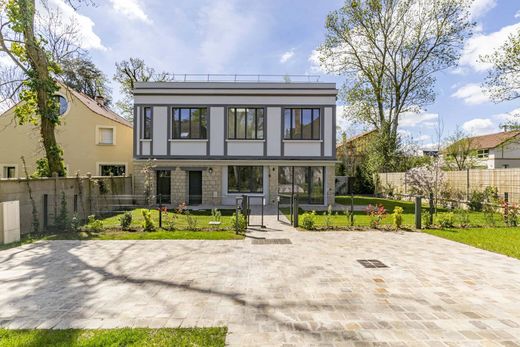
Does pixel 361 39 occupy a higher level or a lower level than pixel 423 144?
higher

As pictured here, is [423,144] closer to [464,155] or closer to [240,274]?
[464,155]

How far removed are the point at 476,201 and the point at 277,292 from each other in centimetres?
1469

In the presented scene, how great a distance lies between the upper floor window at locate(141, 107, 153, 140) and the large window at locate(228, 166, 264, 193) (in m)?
5.31

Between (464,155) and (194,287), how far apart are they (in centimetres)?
3659

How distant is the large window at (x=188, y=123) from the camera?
16.9 m

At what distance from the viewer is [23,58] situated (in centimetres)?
1073

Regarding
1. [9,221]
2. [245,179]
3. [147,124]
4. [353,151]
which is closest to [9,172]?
[147,124]

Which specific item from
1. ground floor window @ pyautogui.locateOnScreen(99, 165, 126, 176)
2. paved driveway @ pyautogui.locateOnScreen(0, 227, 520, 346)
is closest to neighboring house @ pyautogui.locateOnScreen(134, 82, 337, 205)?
ground floor window @ pyautogui.locateOnScreen(99, 165, 126, 176)

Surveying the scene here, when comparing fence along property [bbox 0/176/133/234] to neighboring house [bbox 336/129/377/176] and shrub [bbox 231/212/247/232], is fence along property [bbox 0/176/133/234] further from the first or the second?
neighboring house [bbox 336/129/377/176]

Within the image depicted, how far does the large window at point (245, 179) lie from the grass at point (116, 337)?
1373 cm

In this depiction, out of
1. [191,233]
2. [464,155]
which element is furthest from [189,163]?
[464,155]

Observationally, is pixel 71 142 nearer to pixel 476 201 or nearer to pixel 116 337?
pixel 116 337

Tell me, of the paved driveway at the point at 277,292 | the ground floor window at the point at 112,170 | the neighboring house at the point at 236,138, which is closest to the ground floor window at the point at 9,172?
the ground floor window at the point at 112,170

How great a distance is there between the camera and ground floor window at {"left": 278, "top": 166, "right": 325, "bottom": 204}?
17.0 m
